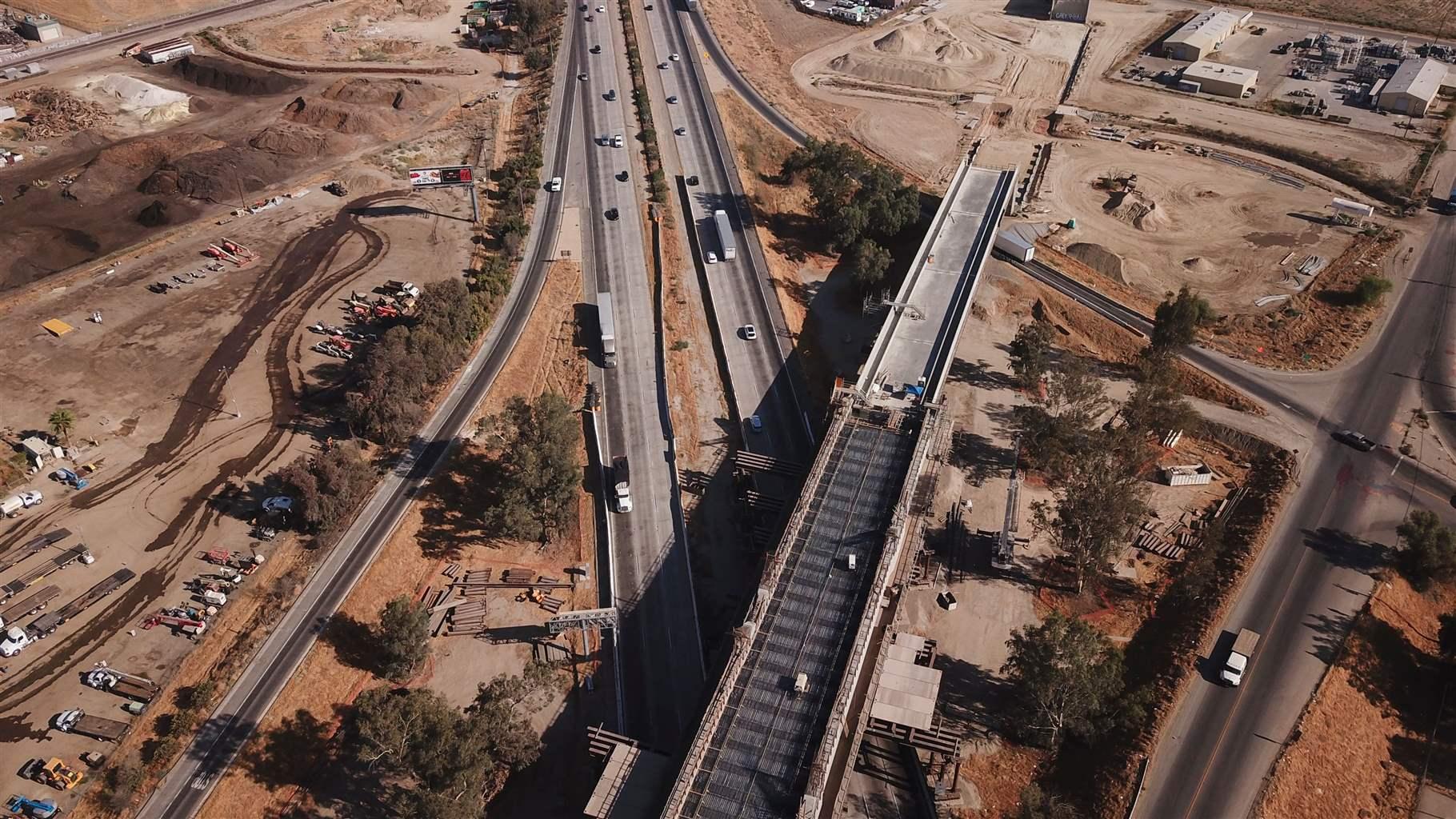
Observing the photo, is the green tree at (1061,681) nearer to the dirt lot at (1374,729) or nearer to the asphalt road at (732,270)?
the dirt lot at (1374,729)

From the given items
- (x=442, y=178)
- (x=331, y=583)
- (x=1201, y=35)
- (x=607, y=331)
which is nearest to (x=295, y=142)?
(x=442, y=178)

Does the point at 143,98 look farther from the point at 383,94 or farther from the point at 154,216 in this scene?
the point at 154,216

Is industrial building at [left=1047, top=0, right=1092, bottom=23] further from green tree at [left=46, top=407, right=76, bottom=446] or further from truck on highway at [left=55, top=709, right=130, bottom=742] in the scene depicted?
truck on highway at [left=55, top=709, right=130, bottom=742]

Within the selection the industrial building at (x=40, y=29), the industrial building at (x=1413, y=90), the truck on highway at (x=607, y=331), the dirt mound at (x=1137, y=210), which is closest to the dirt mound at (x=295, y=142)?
the truck on highway at (x=607, y=331)

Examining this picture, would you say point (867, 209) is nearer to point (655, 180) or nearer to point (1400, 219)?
point (655, 180)

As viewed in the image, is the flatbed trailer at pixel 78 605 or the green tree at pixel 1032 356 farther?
the green tree at pixel 1032 356

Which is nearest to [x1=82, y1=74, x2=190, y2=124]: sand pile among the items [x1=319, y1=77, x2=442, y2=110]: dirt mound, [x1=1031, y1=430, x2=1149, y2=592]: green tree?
[x1=319, y1=77, x2=442, y2=110]: dirt mound
